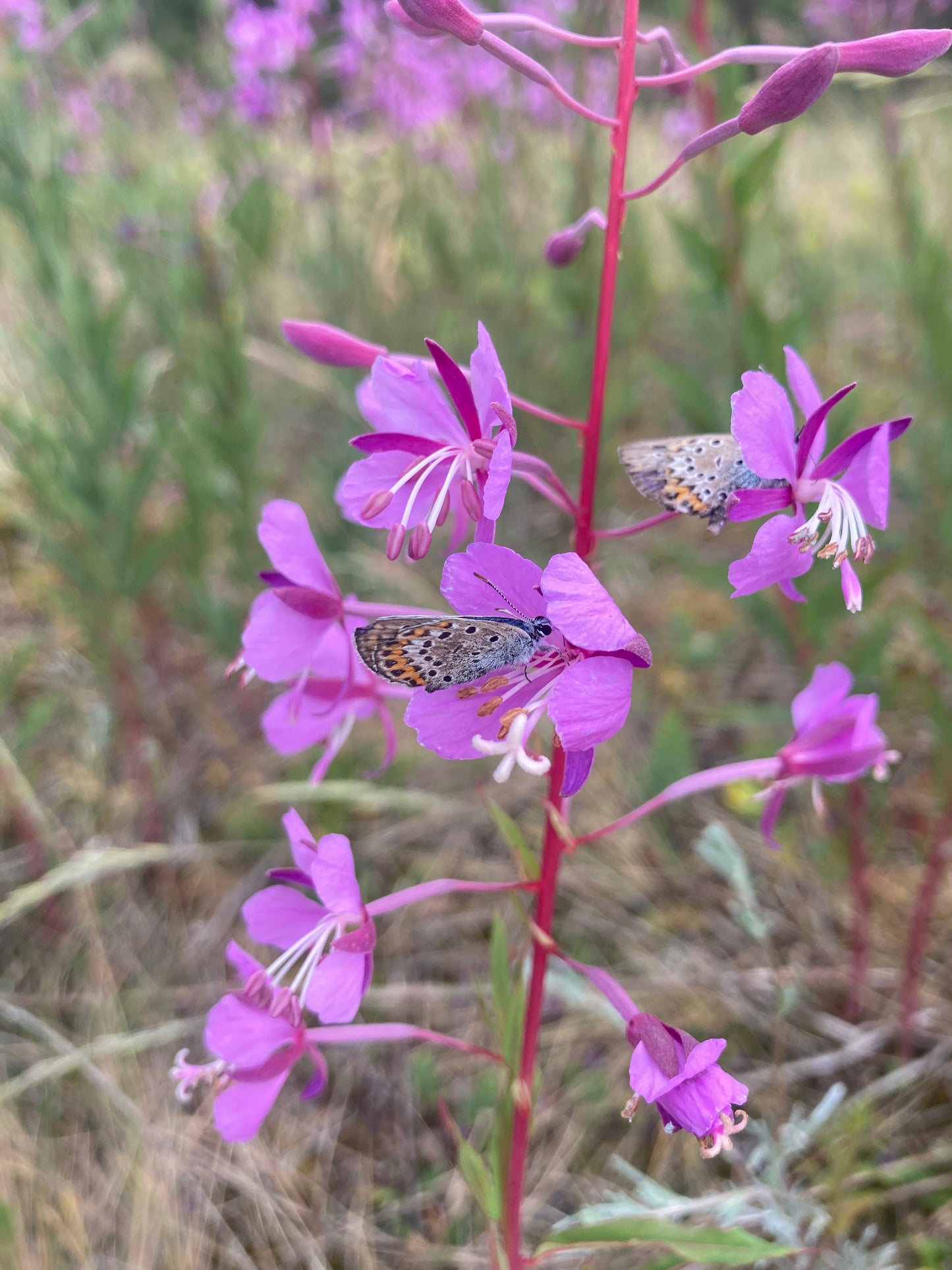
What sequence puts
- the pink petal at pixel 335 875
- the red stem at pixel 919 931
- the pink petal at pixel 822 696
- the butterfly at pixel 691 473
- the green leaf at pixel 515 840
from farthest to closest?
the red stem at pixel 919 931 → the pink petal at pixel 822 696 → the green leaf at pixel 515 840 → the pink petal at pixel 335 875 → the butterfly at pixel 691 473

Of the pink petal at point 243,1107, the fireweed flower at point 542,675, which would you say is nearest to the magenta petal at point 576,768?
the fireweed flower at point 542,675

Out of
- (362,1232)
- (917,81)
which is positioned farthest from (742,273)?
(917,81)

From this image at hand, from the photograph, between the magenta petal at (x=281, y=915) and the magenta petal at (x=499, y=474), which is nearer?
the magenta petal at (x=499, y=474)

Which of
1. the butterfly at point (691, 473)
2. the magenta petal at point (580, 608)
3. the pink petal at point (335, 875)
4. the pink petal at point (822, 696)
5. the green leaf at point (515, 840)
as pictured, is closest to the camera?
the magenta petal at point (580, 608)

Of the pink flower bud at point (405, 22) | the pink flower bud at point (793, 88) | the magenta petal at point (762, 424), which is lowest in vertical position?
the magenta petal at point (762, 424)

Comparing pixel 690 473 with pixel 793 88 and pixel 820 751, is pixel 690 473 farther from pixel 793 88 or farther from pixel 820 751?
pixel 820 751

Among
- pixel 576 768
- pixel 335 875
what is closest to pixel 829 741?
pixel 576 768

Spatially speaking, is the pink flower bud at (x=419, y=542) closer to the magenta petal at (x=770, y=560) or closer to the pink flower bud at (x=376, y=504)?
the pink flower bud at (x=376, y=504)
